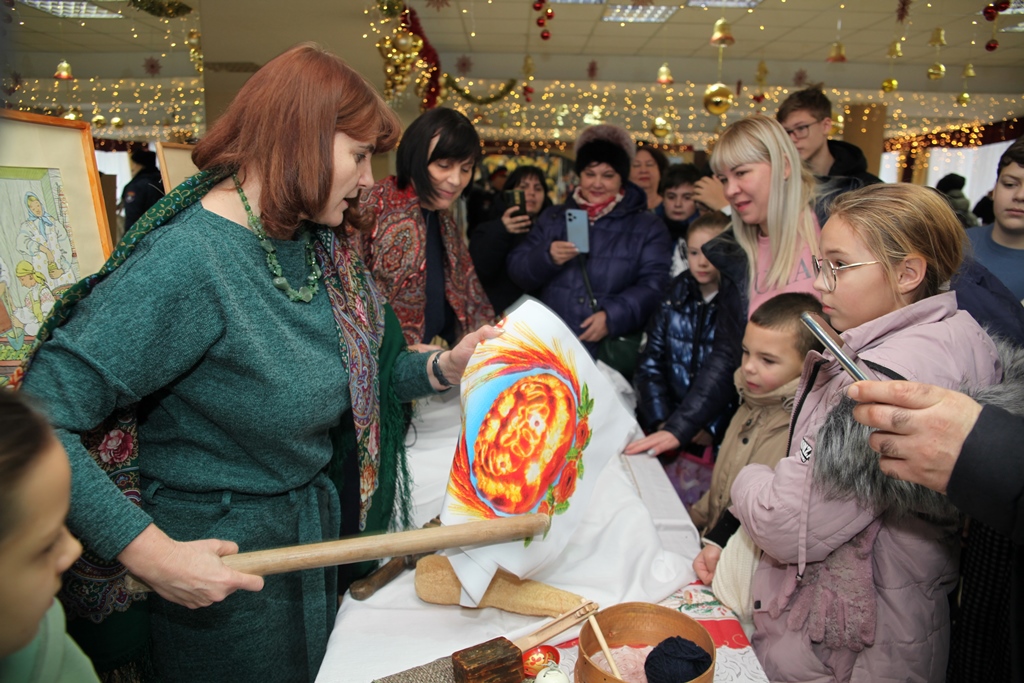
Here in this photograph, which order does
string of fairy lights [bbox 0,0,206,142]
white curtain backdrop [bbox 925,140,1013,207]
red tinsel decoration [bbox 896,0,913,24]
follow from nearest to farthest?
string of fairy lights [bbox 0,0,206,142]
red tinsel decoration [bbox 896,0,913,24]
white curtain backdrop [bbox 925,140,1013,207]

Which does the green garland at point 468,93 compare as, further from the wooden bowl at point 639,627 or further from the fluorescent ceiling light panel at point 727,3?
the wooden bowl at point 639,627

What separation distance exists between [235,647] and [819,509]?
1.04m

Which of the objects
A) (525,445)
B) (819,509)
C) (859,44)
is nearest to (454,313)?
(525,445)

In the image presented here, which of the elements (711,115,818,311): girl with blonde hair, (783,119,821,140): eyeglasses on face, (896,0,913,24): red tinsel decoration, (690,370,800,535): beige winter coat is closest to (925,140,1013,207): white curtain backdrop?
(896,0,913,24): red tinsel decoration

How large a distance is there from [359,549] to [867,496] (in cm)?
83

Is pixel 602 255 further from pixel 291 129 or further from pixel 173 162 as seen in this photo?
pixel 291 129


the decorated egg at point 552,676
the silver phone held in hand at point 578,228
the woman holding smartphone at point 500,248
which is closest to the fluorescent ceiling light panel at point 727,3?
the woman holding smartphone at point 500,248

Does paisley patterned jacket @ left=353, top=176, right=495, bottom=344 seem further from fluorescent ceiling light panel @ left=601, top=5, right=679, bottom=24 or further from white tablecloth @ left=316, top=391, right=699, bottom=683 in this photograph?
fluorescent ceiling light panel @ left=601, top=5, right=679, bottom=24

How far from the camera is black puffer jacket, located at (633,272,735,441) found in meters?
2.43

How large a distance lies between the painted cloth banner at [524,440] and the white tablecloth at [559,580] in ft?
0.25

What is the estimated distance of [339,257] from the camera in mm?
1309

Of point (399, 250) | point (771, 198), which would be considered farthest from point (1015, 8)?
point (399, 250)

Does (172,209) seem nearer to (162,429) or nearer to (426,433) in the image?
(162,429)

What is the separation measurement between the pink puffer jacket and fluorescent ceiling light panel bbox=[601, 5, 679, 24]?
18.3 ft
